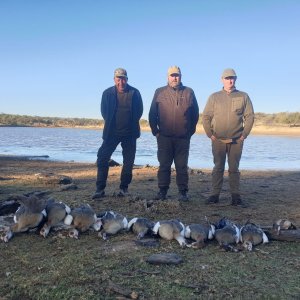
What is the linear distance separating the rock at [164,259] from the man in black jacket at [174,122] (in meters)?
3.40

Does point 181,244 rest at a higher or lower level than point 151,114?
lower

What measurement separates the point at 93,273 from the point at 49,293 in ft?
1.77

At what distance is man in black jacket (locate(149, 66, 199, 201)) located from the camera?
785cm

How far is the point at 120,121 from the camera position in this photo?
26.3ft

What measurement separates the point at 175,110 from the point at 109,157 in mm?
1504

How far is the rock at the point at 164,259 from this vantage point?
439 cm

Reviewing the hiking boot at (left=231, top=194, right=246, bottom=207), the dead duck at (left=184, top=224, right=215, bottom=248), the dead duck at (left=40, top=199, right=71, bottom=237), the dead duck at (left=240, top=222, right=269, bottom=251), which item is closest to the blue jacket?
the hiking boot at (left=231, top=194, right=246, bottom=207)

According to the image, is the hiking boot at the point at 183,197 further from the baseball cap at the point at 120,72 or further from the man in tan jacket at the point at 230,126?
the baseball cap at the point at 120,72

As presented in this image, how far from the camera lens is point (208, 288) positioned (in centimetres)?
381

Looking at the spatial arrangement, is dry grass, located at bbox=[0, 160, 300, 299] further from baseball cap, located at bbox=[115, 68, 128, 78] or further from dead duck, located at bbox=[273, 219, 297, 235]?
baseball cap, located at bbox=[115, 68, 128, 78]

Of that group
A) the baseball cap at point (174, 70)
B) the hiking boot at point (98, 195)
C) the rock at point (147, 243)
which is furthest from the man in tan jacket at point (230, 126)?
the rock at point (147, 243)

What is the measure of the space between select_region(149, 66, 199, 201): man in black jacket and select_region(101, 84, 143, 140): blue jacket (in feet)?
0.95

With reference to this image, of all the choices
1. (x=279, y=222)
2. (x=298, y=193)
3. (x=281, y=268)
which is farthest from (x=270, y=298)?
(x=298, y=193)

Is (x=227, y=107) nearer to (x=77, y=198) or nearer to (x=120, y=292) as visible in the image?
(x=77, y=198)
